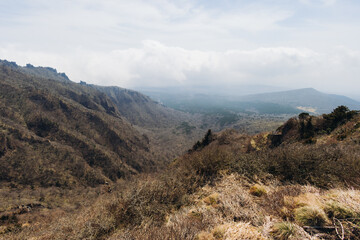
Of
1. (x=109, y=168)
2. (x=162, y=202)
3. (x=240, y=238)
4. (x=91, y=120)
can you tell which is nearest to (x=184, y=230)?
(x=240, y=238)

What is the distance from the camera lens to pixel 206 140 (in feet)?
109

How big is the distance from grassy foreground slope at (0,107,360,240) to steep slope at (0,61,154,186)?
93530 millimetres

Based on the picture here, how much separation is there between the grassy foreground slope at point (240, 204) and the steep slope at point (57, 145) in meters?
93.5

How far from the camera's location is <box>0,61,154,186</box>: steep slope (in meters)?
75.9

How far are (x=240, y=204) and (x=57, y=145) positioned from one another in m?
118

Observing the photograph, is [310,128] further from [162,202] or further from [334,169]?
[162,202]

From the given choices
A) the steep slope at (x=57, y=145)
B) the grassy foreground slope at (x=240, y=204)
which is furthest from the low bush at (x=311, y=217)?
the steep slope at (x=57, y=145)

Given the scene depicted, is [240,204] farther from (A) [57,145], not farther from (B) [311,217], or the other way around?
(A) [57,145]

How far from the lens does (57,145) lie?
311ft

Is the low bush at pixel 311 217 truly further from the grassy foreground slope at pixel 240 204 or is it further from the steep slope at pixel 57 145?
the steep slope at pixel 57 145

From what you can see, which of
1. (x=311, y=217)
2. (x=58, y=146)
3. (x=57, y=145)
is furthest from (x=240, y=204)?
(x=57, y=145)

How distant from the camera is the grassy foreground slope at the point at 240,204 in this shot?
315 centimetres

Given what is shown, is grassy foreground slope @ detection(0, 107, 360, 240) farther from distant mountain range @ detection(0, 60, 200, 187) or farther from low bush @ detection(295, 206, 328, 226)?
distant mountain range @ detection(0, 60, 200, 187)

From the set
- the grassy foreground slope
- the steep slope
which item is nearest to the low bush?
the grassy foreground slope
